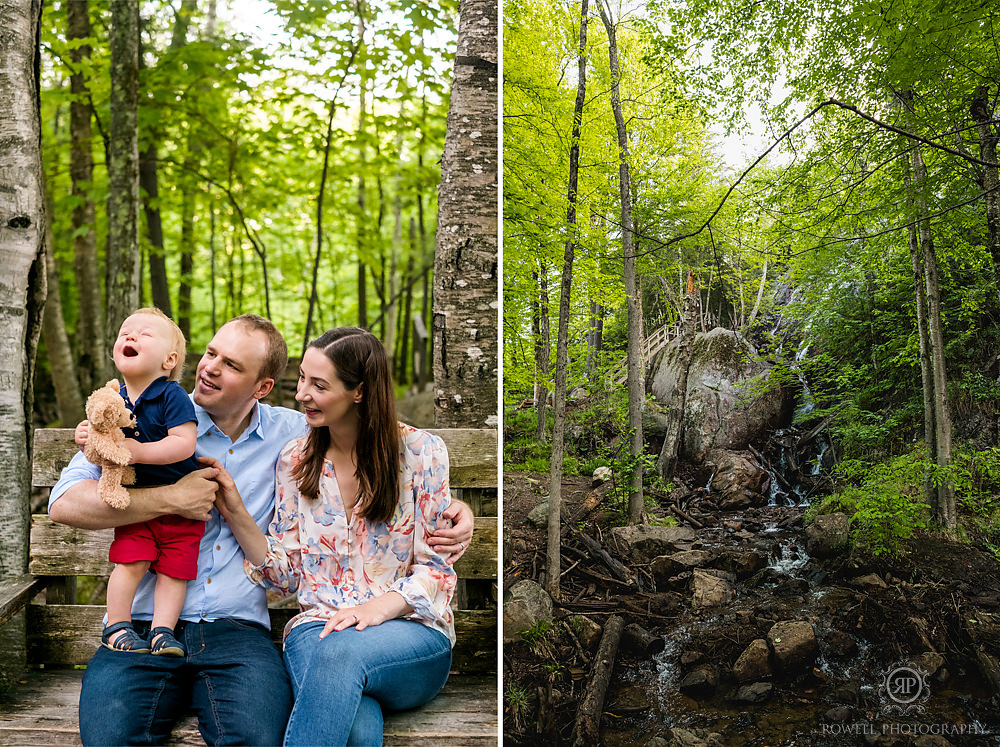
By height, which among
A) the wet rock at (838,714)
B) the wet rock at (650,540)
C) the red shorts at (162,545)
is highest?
the red shorts at (162,545)

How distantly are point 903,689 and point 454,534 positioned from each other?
4.88ft

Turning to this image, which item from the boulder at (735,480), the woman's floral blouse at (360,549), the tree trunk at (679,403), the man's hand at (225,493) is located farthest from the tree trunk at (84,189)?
the boulder at (735,480)

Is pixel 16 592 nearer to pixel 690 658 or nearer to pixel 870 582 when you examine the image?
pixel 690 658

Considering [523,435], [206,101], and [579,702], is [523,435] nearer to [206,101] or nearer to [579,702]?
[579,702]

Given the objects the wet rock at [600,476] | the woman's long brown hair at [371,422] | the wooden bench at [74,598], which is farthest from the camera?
the wet rock at [600,476]

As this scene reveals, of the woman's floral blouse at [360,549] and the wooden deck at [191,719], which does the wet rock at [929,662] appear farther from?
the woman's floral blouse at [360,549]

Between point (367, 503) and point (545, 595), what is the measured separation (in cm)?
79

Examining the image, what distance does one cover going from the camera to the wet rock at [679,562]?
7.41ft

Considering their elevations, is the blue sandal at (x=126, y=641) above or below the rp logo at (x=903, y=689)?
above

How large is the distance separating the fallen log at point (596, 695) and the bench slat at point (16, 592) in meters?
1.67

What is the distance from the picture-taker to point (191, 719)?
1725 millimetres

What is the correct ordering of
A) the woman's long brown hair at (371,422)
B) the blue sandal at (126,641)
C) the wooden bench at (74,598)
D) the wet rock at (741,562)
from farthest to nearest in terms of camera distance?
the wet rock at (741,562)
the wooden bench at (74,598)
the woman's long brown hair at (371,422)
the blue sandal at (126,641)

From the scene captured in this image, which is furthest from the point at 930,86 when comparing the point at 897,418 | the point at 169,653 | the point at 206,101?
the point at 206,101

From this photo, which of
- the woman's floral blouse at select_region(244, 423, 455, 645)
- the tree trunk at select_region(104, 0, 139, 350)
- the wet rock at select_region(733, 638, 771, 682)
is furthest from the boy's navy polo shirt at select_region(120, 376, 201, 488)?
the tree trunk at select_region(104, 0, 139, 350)
